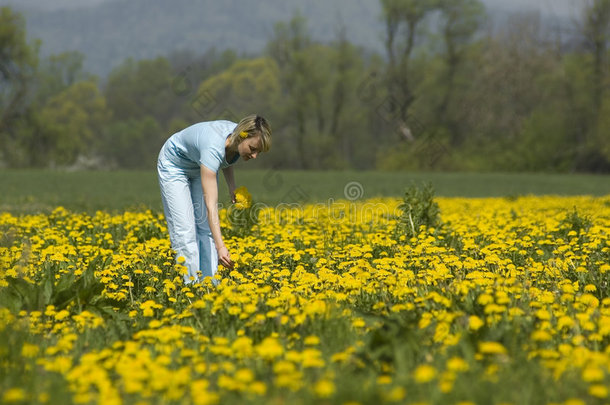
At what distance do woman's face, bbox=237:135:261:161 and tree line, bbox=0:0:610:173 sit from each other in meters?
35.4

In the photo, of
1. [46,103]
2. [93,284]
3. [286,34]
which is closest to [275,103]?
[286,34]

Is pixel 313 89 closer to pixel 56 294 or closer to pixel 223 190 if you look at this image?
pixel 223 190

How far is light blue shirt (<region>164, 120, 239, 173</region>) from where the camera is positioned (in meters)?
4.78

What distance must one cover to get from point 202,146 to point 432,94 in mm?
48321

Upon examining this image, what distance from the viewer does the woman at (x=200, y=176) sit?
186 inches

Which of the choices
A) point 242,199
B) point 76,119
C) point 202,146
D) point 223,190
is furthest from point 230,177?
point 76,119

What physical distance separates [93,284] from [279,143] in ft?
175

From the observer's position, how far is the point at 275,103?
5825 centimetres

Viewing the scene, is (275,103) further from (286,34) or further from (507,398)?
(507,398)

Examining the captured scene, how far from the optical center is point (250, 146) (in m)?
4.72

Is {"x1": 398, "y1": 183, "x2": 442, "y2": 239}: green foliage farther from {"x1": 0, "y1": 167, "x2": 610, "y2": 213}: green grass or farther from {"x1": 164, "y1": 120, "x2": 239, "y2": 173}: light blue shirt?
{"x1": 0, "y1": 167, "x2": 610, "y2": 213}: green grass

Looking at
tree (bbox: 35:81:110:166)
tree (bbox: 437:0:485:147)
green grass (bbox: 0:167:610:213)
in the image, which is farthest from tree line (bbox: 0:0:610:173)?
green grass (bbox: 0:167:610:213)

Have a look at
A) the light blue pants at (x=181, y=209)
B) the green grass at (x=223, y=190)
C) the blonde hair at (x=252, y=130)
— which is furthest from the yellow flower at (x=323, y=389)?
the green grass at (x=223, y=190)

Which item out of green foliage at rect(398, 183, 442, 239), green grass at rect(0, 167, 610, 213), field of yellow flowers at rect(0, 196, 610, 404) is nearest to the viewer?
field of yellow flowers at rect(0, 196, 610, 404)
